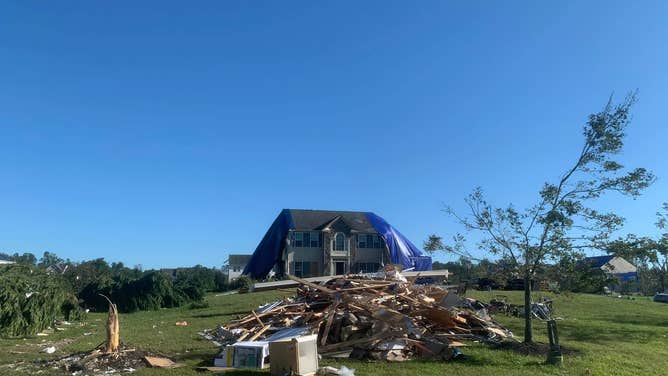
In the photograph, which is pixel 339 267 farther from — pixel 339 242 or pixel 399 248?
pixel 399 248

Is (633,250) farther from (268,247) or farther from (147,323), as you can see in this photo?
(268,247)

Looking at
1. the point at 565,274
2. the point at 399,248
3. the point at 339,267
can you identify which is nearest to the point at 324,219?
the point at 339,267

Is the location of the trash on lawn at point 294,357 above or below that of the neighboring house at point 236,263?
below

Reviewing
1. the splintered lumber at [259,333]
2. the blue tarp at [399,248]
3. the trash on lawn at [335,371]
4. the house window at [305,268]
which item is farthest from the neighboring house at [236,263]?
the trash on lawn at [335,371]

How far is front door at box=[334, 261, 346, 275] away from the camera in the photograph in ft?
146

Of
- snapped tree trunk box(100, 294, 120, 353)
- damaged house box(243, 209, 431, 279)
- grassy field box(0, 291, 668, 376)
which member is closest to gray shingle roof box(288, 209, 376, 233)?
damaged house box(243, 209, 431, 279)

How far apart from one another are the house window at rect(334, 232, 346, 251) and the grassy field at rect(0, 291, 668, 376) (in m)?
24.0

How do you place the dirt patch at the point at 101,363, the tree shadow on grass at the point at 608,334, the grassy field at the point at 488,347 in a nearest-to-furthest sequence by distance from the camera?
the dirt patch at the point at 101,363, the grassy field at the point at 488,347, the tree shadow on grass at the point at 608,334

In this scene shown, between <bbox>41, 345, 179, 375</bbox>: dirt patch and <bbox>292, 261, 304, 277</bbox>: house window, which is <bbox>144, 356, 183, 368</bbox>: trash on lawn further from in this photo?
<bbox>292, 261, 304, 277</bbox>: house window

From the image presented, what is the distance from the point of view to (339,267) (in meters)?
44.7

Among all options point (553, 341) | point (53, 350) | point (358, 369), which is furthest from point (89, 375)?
point (553, 341)

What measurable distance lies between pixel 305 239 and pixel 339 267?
376 centimetres

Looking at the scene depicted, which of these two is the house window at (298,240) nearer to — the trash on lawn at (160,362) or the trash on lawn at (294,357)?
the trash on lawn at (160,362)

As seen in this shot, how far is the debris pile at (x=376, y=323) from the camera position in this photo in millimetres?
10523
